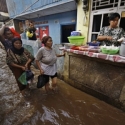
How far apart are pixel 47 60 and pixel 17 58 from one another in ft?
2.35

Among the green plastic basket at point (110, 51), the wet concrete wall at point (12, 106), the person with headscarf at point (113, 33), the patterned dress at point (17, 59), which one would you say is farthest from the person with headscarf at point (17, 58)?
the person with headscarf at point (113, 33)

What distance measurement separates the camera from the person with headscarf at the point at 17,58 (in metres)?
2.09

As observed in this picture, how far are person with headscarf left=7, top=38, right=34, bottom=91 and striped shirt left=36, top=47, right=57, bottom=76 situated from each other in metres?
0.39

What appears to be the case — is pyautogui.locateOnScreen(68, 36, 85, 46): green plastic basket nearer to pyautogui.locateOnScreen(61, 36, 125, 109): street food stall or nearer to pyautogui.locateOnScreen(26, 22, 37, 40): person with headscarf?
pyautogui.locateOnScreen(61, 36, 125, 109): street food stall

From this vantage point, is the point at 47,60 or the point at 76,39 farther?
the point at 76,39

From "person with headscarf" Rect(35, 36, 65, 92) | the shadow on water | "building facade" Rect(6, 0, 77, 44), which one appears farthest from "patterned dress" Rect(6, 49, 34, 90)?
"building facade" Rect(6, 0, 77, 44)

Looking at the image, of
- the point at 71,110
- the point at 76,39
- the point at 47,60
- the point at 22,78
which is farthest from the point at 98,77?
the point at 22,78

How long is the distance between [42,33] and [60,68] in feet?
17.1

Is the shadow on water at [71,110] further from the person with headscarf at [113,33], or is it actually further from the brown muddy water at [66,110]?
the person with headscarf at [113,33]

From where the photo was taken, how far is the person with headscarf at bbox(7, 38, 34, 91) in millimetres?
2091

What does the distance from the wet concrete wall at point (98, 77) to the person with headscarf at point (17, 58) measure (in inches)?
50.8

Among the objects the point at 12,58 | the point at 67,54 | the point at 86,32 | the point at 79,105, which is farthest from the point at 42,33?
the point at 79,105

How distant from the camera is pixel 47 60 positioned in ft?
7.27

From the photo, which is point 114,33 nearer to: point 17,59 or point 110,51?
point 110,51
